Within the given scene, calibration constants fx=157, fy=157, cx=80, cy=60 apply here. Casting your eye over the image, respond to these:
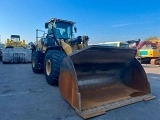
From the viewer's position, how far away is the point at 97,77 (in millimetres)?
4469

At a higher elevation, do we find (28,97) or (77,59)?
(77,59)

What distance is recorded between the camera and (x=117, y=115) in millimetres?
3092

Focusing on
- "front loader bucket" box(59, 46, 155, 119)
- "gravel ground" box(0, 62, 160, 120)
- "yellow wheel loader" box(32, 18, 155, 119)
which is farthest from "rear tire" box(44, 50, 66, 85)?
"front loader bucket" box(59, 46, 155, 119)

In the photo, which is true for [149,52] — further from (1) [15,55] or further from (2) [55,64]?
(1) [15,55]

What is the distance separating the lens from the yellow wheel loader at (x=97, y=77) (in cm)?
327

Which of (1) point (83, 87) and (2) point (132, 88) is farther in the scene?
(2) point (132, 88)

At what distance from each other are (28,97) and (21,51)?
10902mm


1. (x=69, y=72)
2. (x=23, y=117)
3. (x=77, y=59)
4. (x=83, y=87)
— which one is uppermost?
(x=77, y=59)

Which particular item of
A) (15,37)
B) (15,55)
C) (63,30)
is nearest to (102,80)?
(63,30)

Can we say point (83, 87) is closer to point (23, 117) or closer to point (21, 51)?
point (23, 117)

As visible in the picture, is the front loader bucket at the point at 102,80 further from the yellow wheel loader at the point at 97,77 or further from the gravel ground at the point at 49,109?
the gravel ground at the point at 49,109

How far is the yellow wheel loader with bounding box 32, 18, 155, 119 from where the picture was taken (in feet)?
10.7

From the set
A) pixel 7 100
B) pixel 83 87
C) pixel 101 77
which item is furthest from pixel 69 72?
pixel 7 100

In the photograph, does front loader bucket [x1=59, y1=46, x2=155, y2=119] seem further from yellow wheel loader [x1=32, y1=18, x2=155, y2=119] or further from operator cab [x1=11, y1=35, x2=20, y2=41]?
operator cab [x1=11, y1=35, x2=20, y2=41]
